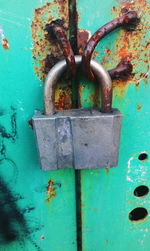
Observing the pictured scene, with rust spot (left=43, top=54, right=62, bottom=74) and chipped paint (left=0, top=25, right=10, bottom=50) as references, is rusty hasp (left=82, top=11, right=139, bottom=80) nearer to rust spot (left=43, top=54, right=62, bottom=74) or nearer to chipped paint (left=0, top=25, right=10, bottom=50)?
rust spot (left=43, top=54, right=62, bottom=74)

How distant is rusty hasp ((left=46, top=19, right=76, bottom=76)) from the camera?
50 cm

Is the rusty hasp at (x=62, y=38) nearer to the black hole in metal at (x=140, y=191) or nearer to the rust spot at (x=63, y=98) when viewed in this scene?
the rust spot at (x=63, y=98)

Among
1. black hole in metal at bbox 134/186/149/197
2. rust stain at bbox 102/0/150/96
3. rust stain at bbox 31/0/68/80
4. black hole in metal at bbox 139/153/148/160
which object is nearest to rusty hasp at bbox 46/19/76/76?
rust stain at bbox 31/0/68/80

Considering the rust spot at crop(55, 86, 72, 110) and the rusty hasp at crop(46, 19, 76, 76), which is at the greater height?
the rusty hasp at crop(46, 19, 76, 76)

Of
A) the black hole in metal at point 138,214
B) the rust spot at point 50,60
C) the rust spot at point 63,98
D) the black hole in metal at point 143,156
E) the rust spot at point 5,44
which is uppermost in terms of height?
the rust spot at point 5,44

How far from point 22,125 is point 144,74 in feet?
1.23

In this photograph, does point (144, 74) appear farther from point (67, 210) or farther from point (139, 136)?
point (67, 210)

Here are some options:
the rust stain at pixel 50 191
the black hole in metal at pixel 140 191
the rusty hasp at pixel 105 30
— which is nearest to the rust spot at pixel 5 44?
the rusty hasp at pixel 105 30

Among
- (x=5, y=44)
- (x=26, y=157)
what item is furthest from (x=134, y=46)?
(x=26, y=157)

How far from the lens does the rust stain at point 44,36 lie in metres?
0.55

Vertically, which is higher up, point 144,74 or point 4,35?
point 4,35

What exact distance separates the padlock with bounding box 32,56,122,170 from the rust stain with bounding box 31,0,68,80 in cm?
7

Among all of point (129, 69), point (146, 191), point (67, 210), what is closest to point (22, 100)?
point (129, 69)

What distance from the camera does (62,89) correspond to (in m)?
0.62
